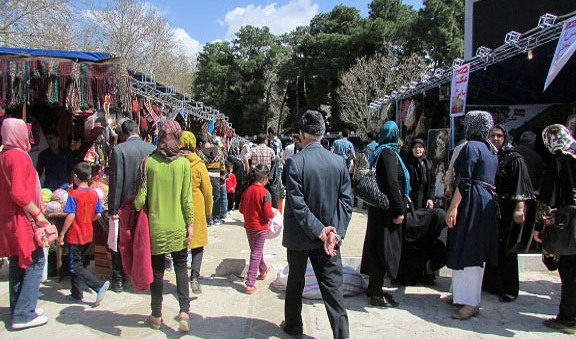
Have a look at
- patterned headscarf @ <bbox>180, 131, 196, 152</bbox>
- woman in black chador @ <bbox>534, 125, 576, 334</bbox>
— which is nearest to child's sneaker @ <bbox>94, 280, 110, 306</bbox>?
patterned headscarf @ <bbox>180, 131, 196, 152</bbox>

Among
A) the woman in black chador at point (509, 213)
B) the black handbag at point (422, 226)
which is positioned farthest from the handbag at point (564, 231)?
the black handbag at point (422, 226)

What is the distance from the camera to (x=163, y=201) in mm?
3490

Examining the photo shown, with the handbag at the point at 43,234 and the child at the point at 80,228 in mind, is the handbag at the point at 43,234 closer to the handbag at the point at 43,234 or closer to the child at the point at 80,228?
the handbag at the point at 43,234

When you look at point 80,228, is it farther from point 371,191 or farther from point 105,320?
point 371,191

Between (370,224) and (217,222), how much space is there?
16.2ft

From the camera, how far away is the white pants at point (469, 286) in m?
3.86

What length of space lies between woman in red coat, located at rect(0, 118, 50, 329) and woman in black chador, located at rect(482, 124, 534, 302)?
4.35m

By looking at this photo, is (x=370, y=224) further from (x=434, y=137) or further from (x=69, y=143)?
(x=434, y=137)

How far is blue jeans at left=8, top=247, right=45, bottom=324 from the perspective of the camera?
3619 millimetres

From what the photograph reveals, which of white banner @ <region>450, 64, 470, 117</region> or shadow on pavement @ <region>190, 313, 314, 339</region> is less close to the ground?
white banner @ <region>450, 64, 470, 117</region>

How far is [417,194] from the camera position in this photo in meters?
5.82

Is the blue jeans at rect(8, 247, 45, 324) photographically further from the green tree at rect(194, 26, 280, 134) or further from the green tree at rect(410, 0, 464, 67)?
the green tree at rect(194, 26, 280, 134)

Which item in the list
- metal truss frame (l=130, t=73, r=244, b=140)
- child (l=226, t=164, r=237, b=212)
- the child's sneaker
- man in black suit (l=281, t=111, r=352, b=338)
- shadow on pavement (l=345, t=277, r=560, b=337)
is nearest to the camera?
man in black suit (l=281, t=111, r=352, b=338)

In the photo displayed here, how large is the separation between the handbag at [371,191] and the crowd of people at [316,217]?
0.19 ft
